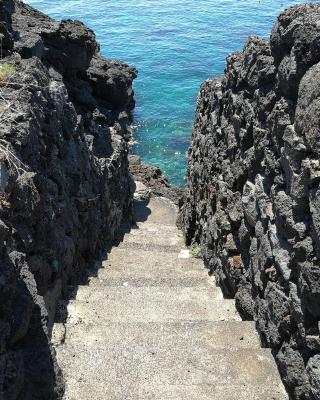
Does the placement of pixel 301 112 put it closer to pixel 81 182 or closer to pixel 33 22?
pixel 81 182

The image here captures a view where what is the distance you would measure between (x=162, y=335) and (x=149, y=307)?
5.42 feet

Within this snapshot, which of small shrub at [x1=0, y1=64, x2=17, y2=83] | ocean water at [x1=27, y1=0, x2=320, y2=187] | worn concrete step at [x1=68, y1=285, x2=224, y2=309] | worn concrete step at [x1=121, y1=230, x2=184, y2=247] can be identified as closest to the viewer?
small shrub at [x1=0, y1=64, x2=17, y2=83]

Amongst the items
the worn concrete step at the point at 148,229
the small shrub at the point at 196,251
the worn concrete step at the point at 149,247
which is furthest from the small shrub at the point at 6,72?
the worn concrete step at the point at 148,229

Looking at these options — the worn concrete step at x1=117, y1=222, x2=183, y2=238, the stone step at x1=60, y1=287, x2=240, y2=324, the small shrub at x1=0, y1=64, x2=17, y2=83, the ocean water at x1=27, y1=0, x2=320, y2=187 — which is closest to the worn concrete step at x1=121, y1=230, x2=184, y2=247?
the worn concrete step at x1=117, y1=222, x2=183, y2=238

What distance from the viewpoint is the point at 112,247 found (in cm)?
1391

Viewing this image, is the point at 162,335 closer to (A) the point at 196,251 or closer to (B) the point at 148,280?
(B) the point at 148,280

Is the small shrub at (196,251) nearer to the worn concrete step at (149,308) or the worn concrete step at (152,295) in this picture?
the worn concrete step at (152,295)

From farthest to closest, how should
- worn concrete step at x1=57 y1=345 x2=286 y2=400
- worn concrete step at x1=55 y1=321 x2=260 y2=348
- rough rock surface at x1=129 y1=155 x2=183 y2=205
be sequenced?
rough rock surface at x1=129 y1=155 x2=183 y2=205, worn concrete step at x1=55 y1=321 x2=260 y2=348, worn concrete step at x1=57 y1=345 x2=286 y2=400

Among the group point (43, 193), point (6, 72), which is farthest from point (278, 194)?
point (6, 72)

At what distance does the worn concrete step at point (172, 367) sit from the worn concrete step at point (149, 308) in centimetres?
134

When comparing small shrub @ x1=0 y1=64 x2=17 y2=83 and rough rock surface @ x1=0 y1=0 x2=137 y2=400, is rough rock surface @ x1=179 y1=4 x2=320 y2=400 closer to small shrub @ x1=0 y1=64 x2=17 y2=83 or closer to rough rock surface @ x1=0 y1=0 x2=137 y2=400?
rough rock surface @ x1=0 y1=0 x2=137 y2=400

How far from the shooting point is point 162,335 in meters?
6.41

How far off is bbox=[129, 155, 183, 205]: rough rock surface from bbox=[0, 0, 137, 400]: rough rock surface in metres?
6.00

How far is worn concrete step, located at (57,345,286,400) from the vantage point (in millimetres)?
5535
